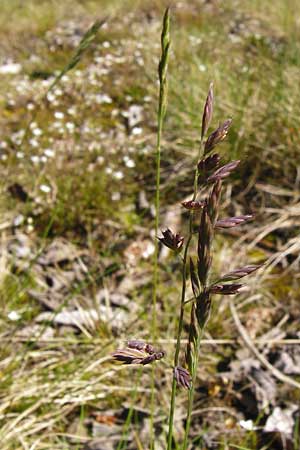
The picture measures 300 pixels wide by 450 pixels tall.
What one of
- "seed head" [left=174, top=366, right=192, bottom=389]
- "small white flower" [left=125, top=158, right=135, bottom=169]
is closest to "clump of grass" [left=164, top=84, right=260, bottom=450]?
"seed head" [left=174, top=366, right=192, bottom=389]

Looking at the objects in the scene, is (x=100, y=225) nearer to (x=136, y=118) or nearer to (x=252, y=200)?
(x=252, y=200)

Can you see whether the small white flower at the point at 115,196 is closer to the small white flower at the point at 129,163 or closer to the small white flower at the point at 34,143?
the small white flower at the point at 129,163

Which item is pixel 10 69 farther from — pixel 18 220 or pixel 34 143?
pixel 18 220

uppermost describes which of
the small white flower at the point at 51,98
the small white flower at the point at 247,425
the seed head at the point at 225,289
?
the small white flower at the point at 51,98

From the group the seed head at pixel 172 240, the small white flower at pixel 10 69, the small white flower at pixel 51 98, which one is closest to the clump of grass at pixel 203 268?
the seed head at pixel 172 240

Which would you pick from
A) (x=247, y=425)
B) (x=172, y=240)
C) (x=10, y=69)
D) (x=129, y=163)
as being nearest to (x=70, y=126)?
(x=129, y=163)

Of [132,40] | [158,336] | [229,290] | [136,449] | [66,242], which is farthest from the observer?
[132,40]

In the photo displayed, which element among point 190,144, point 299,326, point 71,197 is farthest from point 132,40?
point 299,326

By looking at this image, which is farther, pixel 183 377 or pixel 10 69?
pixel 10 69
